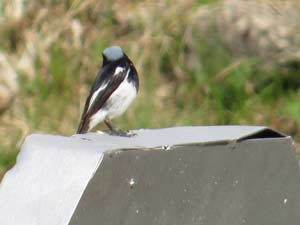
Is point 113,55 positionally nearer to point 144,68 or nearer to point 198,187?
point 198,187

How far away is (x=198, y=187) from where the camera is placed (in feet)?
10.0

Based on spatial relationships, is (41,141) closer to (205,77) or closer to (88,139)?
(88,139)

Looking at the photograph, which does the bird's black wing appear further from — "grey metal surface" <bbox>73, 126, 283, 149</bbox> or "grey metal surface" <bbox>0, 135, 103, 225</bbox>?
"grey metal surface" <bbox>0, 135, 103, 225</bbox>

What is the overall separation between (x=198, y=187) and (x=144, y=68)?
166 inches

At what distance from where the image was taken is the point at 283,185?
10.8 feet

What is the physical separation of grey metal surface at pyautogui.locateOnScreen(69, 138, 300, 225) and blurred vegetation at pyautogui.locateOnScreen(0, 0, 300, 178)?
9.92 feet

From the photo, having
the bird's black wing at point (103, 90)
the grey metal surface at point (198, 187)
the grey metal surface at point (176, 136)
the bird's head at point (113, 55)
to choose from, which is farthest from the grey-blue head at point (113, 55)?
the grey metal surface at point (198, 187)

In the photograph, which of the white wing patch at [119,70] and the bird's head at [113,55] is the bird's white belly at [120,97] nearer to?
the white wing patch at [119,70]

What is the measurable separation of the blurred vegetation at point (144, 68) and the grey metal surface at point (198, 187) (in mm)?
3023

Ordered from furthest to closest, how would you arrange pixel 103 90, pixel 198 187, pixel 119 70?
pixel 119 70 → pixel 103 90 → pixel 198 187

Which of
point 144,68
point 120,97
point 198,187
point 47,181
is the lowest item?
point 144,68

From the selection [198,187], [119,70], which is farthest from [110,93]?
[198,187]

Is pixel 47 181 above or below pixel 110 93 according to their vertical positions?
above

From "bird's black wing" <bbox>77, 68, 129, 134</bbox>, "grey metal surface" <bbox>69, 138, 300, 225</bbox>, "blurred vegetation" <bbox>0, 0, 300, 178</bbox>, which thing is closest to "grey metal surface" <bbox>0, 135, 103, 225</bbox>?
"grey metal surface" <bbox>69, 138, 300, 225</bbox>
